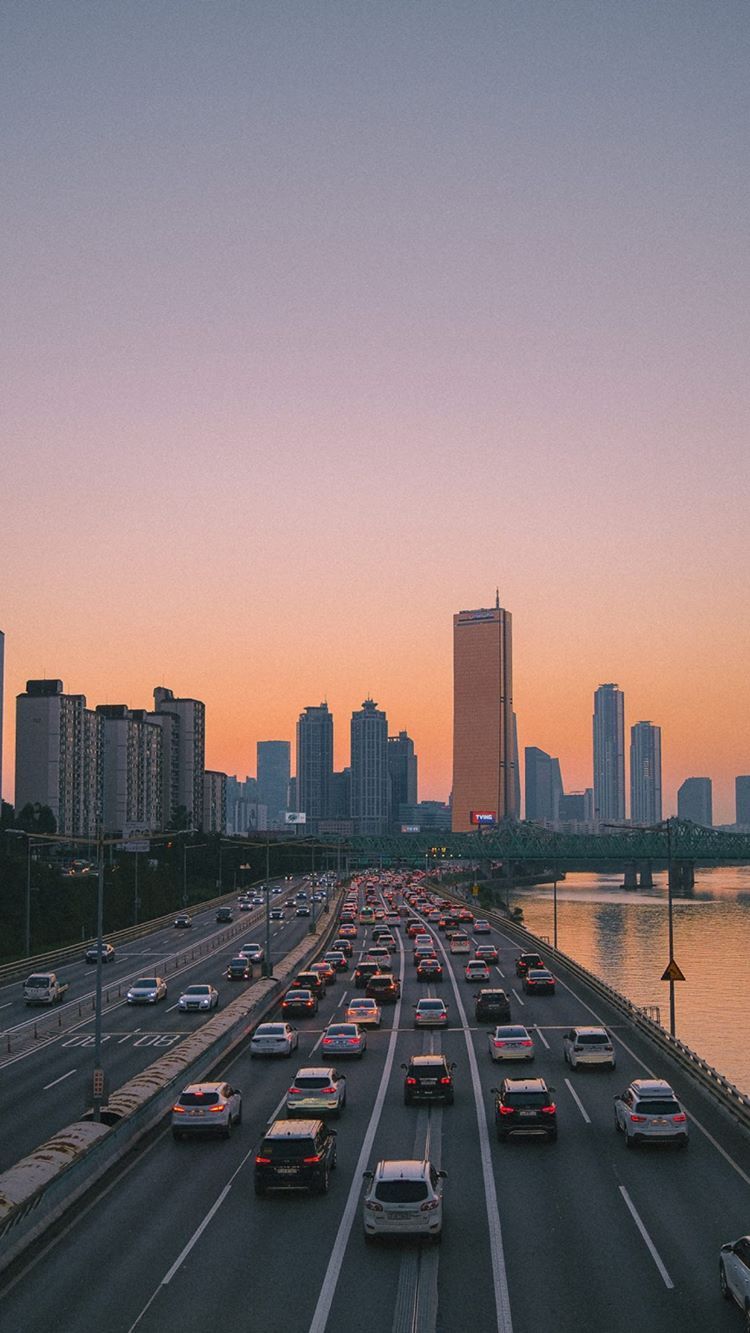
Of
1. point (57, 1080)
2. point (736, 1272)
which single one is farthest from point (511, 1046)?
point (736, 1272)

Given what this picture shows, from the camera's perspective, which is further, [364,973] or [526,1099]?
[364,973]

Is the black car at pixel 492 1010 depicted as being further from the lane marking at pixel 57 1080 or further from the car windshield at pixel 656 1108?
the car windshield at pixel 656 1108

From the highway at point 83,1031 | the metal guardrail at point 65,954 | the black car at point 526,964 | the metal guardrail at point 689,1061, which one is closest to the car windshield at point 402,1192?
the highway at point 83,1031

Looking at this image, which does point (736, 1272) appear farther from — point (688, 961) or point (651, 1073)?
point (688, 961)

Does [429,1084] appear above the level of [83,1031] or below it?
above

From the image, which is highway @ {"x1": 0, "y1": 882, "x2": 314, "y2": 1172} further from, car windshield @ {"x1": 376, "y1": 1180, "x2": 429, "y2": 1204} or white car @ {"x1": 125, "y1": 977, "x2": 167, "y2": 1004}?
car windshield @ {"x1": 376, "y1": 1180, "x2": 429, "y2": 1204}

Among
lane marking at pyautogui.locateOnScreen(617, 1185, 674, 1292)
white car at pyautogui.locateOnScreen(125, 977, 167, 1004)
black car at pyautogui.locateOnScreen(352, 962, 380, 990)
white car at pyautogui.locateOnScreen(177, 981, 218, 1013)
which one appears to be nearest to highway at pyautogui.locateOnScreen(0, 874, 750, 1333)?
lane marking at pyautogui.locateOnScreen(617, 1185, 674, 1292)

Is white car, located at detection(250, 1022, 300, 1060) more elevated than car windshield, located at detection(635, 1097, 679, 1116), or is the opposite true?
car windshield, located at detection(635, 1097, 679, 1116)
